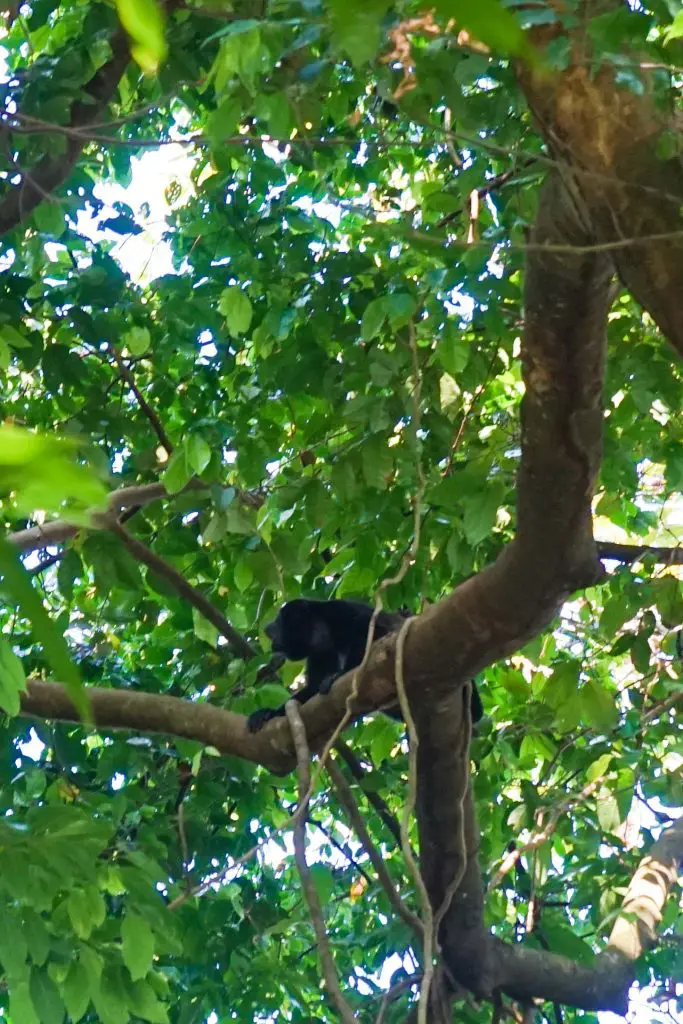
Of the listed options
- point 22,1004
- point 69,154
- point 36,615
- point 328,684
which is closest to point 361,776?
point 328,684

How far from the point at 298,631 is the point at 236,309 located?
1456mm

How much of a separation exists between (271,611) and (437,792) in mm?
1006

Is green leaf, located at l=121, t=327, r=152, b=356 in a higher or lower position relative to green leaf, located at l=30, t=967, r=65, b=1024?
higher

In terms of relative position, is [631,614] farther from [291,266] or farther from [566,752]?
[291,266]

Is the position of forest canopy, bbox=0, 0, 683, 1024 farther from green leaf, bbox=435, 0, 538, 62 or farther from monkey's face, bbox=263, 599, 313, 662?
green leaf, bbox=435, 0, 538, 62

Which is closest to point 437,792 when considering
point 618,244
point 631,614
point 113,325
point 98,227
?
point 631,614

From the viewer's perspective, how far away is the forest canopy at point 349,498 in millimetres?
2383

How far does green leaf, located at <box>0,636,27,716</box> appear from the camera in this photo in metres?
2.09

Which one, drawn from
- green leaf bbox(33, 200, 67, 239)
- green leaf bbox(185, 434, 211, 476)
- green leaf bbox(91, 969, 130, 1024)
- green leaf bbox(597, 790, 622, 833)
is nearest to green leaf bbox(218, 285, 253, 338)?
green leaf bbox(185, 434, 211, 476)

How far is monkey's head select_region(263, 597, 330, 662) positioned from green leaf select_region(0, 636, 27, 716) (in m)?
2.16

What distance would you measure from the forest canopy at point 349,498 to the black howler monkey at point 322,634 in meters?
0.15

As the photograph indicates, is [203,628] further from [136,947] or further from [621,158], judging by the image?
[621,158]

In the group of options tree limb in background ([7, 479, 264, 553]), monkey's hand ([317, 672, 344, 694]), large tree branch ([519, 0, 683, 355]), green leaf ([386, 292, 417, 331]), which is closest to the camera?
large tree branch ([519, 0, 683, 355])

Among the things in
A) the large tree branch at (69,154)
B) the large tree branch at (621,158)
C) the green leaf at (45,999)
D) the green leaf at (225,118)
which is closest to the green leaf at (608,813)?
the green leaf at (45,999)
